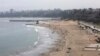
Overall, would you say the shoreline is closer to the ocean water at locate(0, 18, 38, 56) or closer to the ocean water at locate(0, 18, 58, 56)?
the ocean water at locate(0, 18, 58, 56)

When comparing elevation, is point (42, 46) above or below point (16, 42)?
above

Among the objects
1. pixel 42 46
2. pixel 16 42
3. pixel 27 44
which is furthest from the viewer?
pixel 16 42

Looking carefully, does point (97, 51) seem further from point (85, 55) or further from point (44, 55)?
point (44, 55)

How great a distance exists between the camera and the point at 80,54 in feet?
91.0

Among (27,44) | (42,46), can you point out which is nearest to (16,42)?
(27,44)

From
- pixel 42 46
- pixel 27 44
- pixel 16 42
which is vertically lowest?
pixel 16 42

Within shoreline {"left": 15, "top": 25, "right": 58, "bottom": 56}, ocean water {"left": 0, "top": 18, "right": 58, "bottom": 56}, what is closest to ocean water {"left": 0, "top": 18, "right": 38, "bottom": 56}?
ocean water {"left": 0, "top": 18, "right": 58, "bottom": 56}

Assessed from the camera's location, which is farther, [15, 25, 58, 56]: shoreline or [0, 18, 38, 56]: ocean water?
[0, 18, 38, 56]: ocean water

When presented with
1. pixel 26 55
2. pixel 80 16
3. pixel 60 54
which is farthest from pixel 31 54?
pixel 80 16

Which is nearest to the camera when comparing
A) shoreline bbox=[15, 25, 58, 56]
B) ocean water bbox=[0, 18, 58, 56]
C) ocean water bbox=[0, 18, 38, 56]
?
shoreline bbox=[15, 25, 58, 56]

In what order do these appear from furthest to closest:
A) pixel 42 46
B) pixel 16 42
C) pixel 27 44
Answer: pixel 16 42, pixel 27 44, pixel 42 46

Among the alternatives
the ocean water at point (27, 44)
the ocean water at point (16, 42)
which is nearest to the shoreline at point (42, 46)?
the ocean water at point (27, 44)

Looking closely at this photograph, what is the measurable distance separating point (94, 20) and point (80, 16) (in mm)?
28011

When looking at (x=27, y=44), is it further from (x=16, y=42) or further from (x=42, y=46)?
(x=42, y=46)
